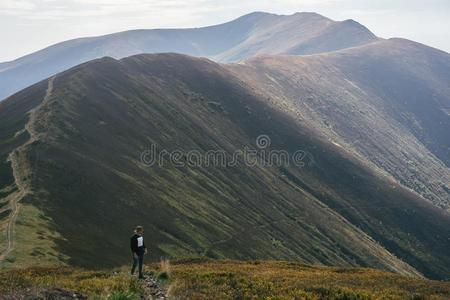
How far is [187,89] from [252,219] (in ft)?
255

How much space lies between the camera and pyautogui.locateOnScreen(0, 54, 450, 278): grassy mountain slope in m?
61.3

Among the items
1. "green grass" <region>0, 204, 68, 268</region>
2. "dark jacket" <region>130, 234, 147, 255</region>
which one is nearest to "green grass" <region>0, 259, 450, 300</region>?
"dark jacket" <region>130, 234, 147, 255</region>

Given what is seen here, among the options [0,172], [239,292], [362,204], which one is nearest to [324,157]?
[362,204]

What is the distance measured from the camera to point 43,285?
24203mm

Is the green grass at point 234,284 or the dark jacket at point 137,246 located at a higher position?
the dark jacket at point 137,246

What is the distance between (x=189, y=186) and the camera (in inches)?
3898

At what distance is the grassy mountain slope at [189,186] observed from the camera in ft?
201

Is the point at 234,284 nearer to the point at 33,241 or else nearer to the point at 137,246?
the point at 137,246

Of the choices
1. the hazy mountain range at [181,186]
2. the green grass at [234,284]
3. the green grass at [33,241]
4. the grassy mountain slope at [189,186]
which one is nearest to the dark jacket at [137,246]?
the green grass at [234,284]

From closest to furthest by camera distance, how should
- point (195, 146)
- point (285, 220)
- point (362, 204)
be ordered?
point (285, 220), point (195, 146), point (362, 204)

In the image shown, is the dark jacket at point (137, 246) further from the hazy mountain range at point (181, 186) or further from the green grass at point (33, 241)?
the hazy mountain range at point (181, 186)

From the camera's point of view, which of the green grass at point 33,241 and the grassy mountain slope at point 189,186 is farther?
the grassy mountain slope at point 189,186

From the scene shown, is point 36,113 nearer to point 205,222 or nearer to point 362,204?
point 205,222

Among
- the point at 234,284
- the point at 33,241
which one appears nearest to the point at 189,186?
the point at 33,241
